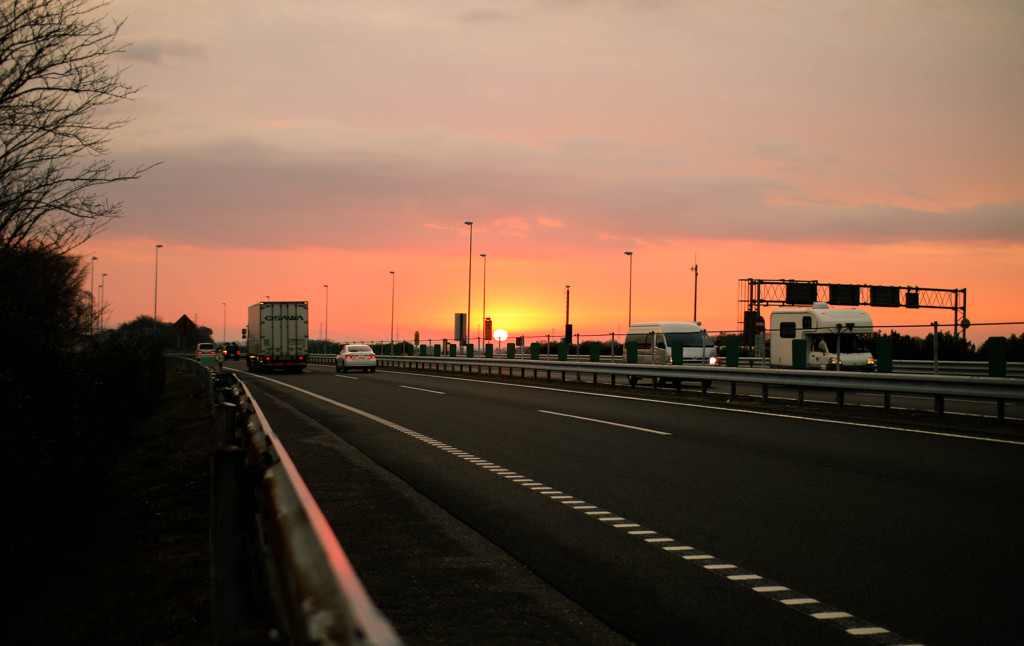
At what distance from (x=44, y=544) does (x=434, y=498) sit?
3.85 m

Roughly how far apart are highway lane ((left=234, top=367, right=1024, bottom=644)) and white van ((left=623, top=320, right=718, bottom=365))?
1566cm

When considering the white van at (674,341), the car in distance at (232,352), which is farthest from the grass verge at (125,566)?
the car in distance at (232,352)

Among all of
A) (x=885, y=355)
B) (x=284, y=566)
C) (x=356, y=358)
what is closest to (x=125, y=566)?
(x=284, y=566)

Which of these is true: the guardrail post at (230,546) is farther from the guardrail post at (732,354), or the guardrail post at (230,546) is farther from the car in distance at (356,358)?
the car in distance at (356,358)

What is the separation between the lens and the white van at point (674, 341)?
2953 centimetres

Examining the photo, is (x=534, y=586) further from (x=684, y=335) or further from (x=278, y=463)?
(x=684, y=335)

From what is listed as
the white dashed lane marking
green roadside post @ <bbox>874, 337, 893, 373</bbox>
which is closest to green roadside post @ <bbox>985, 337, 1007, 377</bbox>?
green roadside post @ <bbox>874, 337, 893, 373</bbox>

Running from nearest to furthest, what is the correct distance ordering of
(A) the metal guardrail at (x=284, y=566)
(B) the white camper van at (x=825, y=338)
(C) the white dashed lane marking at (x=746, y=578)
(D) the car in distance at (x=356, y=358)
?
(A) the metal guardrail at (x=284, y=566) → (C) the white dashed lane marking at (x=746, y=578) → (B) the white camper van at (x=825, y=338) → (D) the car in distance at (x=356, y=358)

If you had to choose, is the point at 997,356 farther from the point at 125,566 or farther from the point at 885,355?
the point at 125,566

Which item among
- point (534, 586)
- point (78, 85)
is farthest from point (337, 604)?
point (78, 85)

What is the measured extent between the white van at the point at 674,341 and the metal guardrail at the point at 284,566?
88.1ft

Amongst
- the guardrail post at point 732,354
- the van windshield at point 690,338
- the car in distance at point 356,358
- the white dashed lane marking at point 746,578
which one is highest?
the van windshield at point 690,338

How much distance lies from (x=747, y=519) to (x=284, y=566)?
18.9ft

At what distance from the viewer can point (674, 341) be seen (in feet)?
95.9
